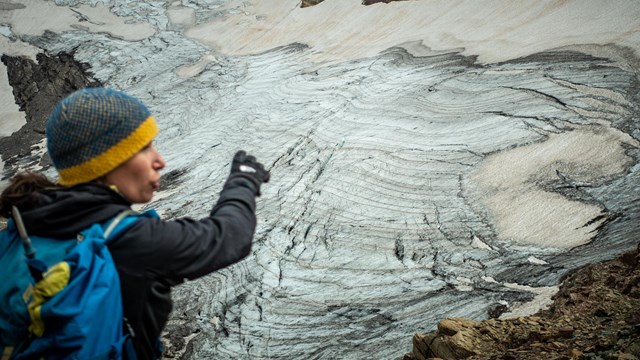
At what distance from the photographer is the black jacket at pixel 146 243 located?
5.54 ft

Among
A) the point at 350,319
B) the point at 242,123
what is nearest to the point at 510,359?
the point at 350,319

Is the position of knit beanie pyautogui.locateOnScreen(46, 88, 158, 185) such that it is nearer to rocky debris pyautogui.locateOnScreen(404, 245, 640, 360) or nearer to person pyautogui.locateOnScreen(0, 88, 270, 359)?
person pyautogui.locateOnScreen(0, 88, 270, 359)

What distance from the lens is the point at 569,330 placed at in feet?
9.05

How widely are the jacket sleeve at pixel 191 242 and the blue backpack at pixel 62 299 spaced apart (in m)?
0.06

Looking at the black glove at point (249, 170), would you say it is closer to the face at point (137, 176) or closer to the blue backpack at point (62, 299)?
the face at point (137, 176)

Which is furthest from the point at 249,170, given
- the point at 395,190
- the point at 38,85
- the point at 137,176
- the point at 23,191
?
the point at 38,85

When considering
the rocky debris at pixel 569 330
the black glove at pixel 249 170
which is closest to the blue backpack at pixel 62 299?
the black glove at pixel 249 170

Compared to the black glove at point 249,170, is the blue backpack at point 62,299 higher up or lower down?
lower down

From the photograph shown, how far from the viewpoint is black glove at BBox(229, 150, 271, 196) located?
194cm

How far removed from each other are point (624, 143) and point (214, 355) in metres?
3.21

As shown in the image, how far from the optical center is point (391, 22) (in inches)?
335

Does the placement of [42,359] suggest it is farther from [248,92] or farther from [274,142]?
[248,92]

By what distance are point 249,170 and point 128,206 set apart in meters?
0.35

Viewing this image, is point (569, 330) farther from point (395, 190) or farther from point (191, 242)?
point (395, 190)
